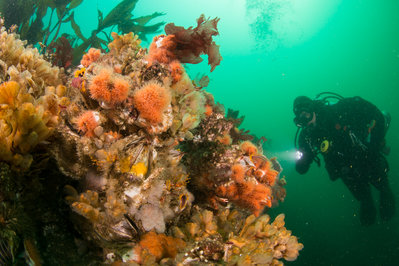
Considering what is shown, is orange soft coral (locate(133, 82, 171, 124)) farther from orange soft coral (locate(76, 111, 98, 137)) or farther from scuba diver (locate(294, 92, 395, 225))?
scuba diver (locate(294, 92, 395, 225))

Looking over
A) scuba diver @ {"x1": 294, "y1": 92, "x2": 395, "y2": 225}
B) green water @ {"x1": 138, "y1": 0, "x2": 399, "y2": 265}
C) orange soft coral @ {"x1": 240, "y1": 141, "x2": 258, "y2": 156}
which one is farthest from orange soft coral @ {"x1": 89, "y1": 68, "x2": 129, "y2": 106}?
green water @ {"x1": 138, "y1": 0, "x2": 399, "y2": 265}

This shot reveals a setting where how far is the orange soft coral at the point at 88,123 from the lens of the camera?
177 cm

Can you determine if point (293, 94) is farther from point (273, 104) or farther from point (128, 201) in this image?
point (128, 201)

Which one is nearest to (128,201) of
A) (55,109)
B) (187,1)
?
(55,109)

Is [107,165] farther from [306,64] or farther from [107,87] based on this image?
[306,64]

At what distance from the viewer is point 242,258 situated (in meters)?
1.73

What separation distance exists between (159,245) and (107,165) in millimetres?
799

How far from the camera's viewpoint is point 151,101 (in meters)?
1.73

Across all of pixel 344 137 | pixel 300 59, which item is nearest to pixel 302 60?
pixel 300 59

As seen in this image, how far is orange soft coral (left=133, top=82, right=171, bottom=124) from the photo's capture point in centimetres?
173

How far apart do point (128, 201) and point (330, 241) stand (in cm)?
2410

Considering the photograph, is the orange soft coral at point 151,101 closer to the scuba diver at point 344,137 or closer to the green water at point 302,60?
the scuba diver at point 344,137

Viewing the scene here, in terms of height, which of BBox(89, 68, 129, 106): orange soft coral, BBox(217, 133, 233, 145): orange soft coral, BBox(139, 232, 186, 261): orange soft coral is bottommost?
BBox(139, 232, 186, 261): orange soft coral

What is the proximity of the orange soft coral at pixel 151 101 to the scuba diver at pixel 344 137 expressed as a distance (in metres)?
7.65
